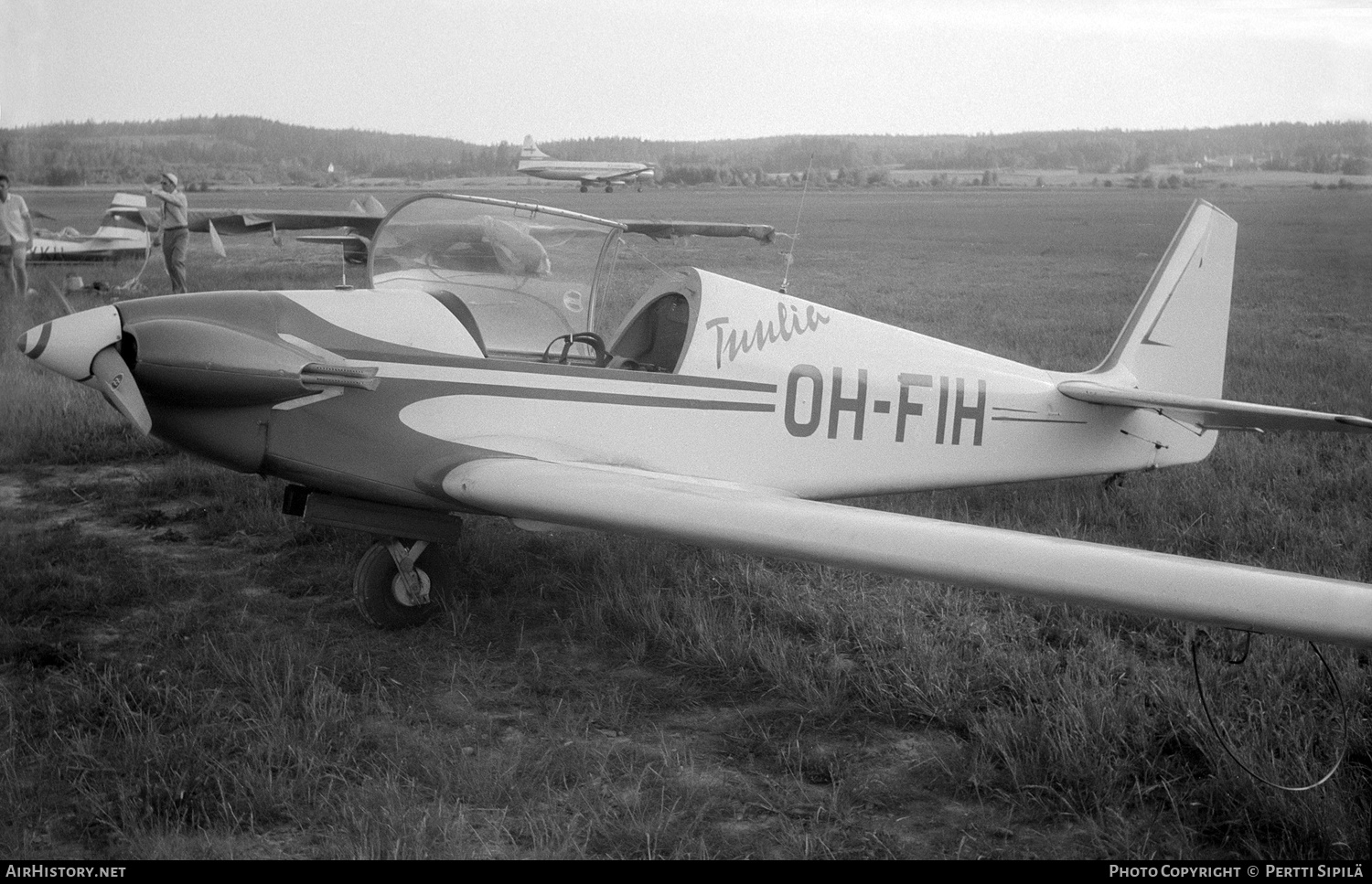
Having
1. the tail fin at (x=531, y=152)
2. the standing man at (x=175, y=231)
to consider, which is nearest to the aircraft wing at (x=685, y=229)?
the tail fin at (x=531, y=152)

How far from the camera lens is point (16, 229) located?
40.5ft

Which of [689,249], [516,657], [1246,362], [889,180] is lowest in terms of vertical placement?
[516,657]

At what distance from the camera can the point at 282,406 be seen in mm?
4039

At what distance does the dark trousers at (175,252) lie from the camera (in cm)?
1382

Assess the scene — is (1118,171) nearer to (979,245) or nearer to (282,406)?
(979,245)

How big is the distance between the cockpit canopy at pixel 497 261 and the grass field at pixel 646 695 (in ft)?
1.82

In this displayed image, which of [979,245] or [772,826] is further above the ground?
[979,245]

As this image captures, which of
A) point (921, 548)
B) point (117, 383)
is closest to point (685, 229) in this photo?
point (117, 383)

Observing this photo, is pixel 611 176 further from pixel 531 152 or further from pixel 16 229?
pixel 16 229

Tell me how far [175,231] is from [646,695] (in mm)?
12801

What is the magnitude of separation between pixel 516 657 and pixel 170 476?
363 centimetres

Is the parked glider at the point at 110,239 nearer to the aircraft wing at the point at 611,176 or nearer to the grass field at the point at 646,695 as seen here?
the aircraft wing at the point at 611,176
